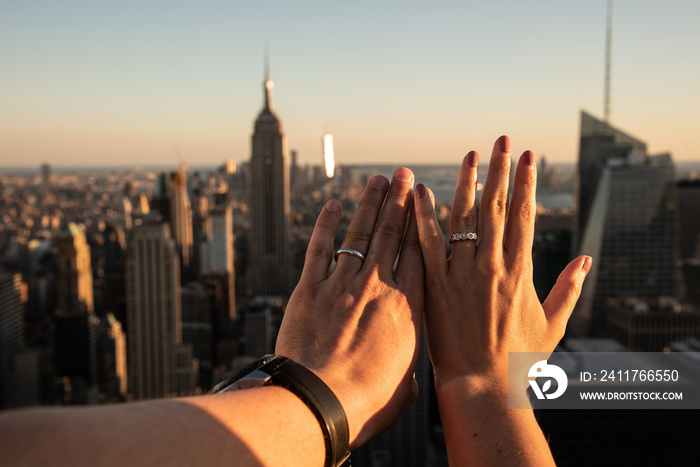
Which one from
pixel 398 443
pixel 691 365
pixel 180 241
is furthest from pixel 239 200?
pixel 691 365

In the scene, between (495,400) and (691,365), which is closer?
(495,400)

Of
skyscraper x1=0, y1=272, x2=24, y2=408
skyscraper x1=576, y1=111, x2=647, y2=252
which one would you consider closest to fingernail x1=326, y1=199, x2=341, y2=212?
skyscraper x1=576, y1=111, x2=647, y2=252

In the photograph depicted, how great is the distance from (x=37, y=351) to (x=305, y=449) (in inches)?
969

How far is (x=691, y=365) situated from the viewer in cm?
293

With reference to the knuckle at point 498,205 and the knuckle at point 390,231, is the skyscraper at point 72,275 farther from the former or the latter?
the knuckle at point 498,205

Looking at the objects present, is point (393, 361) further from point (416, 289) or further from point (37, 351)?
point (37, 351)

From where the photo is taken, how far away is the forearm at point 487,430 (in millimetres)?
885

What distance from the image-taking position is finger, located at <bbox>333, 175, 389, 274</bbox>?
1306 mm

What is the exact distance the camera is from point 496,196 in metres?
1.27

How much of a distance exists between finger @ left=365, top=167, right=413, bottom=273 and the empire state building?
1036 inches

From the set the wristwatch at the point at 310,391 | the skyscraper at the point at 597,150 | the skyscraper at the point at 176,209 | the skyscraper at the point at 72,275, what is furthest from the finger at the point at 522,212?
the skyscraper at the point at 176,209

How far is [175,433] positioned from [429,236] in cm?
76

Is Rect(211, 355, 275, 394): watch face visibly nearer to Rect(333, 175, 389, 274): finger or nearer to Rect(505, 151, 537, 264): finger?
Rect(333, 175, 389, 274): finger

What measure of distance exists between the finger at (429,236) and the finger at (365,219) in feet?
0.30
